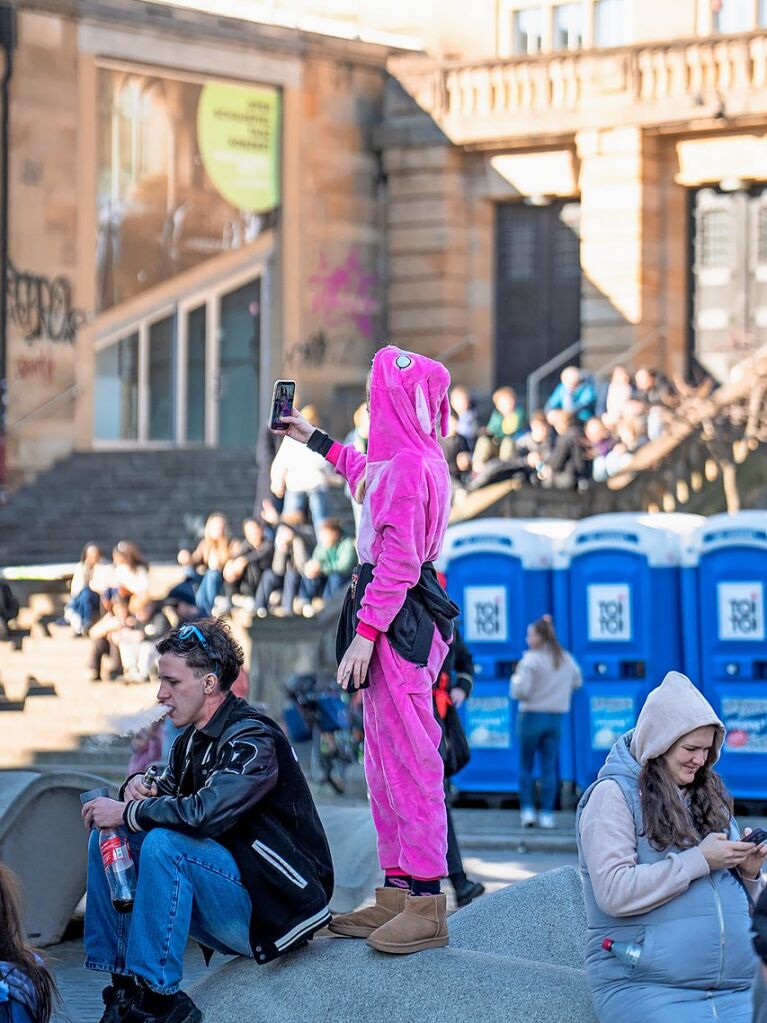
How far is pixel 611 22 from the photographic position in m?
31.6

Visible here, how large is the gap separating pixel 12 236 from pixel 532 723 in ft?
52.2

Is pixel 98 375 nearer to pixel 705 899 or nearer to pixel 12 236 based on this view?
pixel 12 236

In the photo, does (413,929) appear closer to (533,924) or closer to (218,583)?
(533,924)

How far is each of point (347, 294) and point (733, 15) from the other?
707cm

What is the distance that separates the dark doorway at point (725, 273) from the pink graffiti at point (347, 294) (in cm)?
505

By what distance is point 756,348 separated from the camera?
94.6ft

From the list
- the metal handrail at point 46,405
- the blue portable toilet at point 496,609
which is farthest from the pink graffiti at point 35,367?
the blue portable toilet at point 496,609

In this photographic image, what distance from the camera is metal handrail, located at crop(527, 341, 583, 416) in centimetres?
3094

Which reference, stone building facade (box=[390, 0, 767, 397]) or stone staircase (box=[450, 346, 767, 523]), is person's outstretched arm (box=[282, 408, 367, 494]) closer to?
stone staircase (box=[450, 346, 767, 523])

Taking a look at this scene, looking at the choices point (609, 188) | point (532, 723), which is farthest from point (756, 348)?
point (532, 723)

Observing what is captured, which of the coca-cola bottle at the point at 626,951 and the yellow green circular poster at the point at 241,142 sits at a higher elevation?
the yellow green circular poster at the point at 241,142

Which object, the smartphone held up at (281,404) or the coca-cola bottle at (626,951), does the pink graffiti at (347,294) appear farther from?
the coca-cola bottle at (626,951)

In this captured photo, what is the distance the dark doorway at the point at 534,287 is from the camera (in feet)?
105

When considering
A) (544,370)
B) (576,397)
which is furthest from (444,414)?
(544,370)
